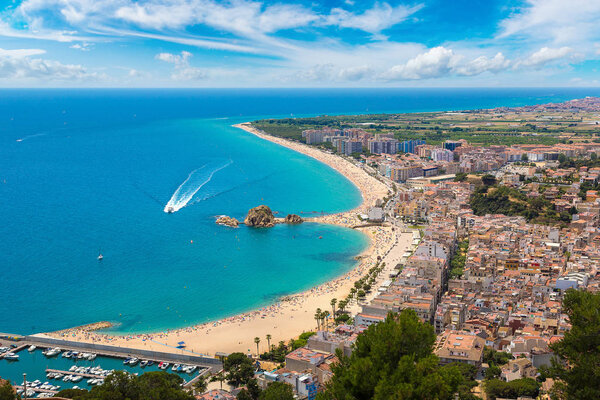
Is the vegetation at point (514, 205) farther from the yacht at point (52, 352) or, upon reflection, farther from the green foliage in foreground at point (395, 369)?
the yacht at point (52, 352)

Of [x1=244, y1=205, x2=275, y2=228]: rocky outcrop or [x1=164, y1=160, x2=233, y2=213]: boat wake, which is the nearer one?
[x1=244, y1=205, x2=275, y2=228]: rocky outcrop

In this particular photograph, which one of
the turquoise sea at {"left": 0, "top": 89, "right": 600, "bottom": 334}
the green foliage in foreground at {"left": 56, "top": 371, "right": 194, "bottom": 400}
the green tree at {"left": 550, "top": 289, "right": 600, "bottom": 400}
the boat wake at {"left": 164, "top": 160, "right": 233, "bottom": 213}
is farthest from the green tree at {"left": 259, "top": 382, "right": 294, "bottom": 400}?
the boat wake at {"left": 164, "top": 160, "right": 233, "bottom": 213}

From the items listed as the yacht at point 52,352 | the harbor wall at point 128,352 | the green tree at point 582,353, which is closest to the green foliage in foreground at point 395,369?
the green tree at point 582,353

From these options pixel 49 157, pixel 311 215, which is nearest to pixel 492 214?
pixel 311 215

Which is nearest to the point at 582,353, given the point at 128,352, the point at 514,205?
the point at 128,352

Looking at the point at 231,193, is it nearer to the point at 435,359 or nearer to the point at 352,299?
the point at 352,299

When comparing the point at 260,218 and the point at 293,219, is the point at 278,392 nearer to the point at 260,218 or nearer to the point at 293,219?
the point at 260,218

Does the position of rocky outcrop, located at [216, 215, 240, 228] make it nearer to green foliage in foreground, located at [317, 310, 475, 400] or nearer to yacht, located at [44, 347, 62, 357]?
yacht, located at [44, 347, 62, 357]

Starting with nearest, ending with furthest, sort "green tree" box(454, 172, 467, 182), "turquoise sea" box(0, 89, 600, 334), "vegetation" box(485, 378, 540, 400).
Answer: "vegetation" box(485, 378, 540, 400) < "turquoise sea" box(0, 89, 600, 334) < "green tree" box(454, 172, 467, 182)
